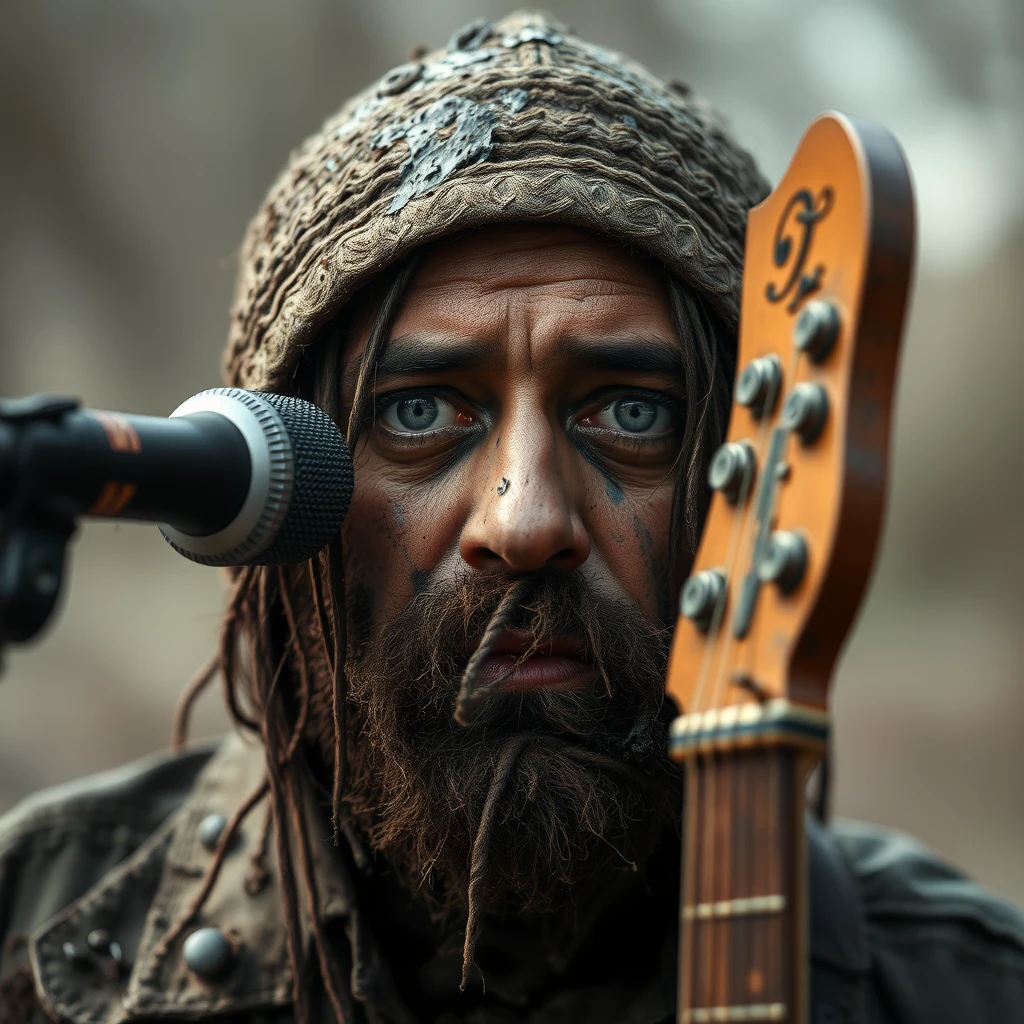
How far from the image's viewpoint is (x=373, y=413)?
5.84 ft

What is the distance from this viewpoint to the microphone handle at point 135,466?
1.04 m

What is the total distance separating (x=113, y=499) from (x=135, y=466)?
0.03 metres

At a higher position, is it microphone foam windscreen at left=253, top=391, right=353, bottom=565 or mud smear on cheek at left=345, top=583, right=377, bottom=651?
microphone foam windscreen at left=253, top=391, right=353, bottom=565

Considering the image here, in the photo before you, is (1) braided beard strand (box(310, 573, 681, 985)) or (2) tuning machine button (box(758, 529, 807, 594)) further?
(1) braided beard strand (box(310, 573, 681, 985))

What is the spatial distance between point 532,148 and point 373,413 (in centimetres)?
→ 43

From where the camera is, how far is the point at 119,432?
44.0 inches

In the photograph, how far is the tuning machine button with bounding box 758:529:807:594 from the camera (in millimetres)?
1076

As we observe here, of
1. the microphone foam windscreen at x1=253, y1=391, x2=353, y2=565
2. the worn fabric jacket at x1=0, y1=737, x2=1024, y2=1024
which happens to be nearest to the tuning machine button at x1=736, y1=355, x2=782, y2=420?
the microphone foam windscreen at x1=253, y1=391, x2=353, y2=565

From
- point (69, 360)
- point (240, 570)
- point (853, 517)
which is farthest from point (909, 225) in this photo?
point (69, 360)

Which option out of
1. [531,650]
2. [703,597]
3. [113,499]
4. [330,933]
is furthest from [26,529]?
[330,933]

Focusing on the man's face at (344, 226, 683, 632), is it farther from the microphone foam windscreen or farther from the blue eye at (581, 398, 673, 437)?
the microphone foam windscreen

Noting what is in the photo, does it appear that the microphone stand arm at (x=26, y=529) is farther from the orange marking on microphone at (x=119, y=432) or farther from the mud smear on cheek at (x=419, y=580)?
the mud smear on cheek at (x=419, y=580)

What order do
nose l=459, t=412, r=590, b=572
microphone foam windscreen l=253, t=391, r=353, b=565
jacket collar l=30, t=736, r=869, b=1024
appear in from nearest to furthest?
1. microphone foam windscreen l=253, t=391, r=353, b=565
2. nose l=459, t=412, r=590, b=572
3. jacket collar l=30, t=736, r=869, b=1024

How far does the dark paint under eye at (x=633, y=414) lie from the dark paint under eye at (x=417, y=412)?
25 cm
